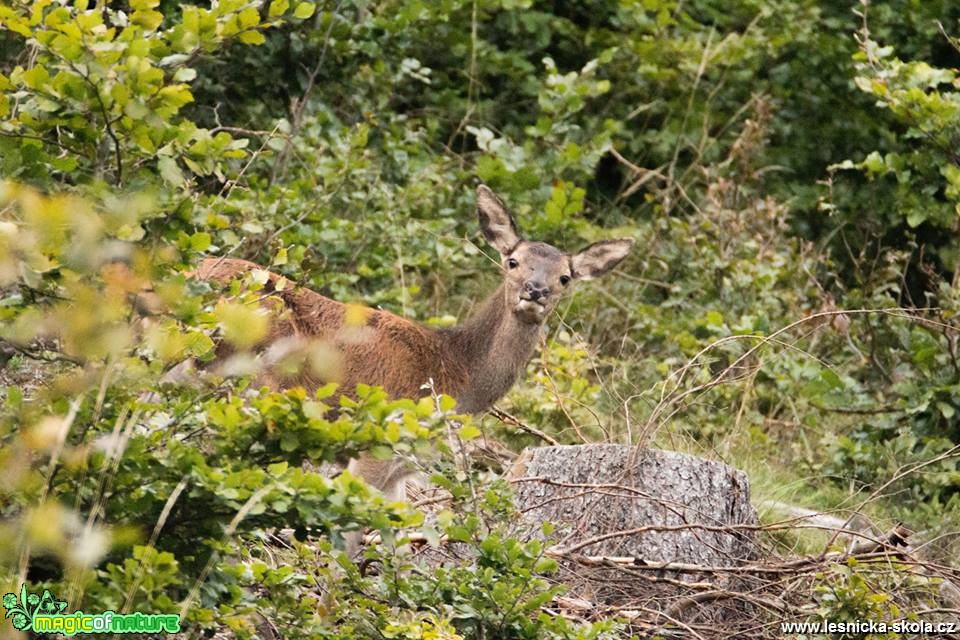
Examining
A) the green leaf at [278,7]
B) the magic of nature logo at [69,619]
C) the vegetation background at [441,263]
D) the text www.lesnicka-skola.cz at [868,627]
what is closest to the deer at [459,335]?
the vegetation background at [441,263]

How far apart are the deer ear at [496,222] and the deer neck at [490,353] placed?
0.40 meters

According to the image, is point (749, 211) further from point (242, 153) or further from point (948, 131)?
point (242, 153)

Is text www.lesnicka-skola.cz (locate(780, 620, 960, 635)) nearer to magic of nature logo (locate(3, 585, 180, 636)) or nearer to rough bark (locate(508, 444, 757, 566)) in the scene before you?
rough bark (locate(508, 444, 757, 566))

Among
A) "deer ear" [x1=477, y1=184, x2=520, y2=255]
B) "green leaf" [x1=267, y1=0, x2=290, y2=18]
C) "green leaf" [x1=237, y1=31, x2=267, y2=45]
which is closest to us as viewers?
"green leaf" [x1=237, y1=31, x2=267, y2=45]

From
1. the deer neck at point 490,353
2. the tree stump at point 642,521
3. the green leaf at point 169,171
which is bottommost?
the deer neck at point 490,353

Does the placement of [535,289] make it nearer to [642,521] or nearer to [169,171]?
[642,521]

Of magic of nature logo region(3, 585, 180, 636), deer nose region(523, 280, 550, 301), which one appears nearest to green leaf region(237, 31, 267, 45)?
magic of nature logo region(3, 585, 180, 636)

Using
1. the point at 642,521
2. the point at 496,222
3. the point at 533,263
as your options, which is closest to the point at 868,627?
the point at 642,521

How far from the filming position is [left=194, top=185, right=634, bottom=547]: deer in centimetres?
719

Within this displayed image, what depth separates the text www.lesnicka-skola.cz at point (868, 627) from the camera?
5.92 meters

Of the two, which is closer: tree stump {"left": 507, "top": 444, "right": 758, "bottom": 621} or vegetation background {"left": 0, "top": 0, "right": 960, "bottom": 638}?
vegetation background {"left": 0, "top": 0, "right": 960, "bottom": 638}

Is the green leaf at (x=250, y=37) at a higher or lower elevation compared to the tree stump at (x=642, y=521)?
higher

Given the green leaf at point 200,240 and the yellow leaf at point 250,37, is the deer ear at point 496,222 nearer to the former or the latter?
the yellow leaf at point 250,37

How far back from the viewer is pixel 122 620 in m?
4.20
